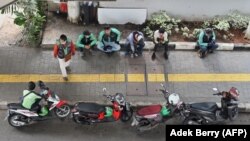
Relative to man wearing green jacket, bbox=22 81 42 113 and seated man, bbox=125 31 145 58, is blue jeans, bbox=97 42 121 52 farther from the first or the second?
man wearing green jacket, bbox=22 81 42 113

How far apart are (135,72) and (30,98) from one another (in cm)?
333

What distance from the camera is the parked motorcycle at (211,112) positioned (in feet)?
36.9

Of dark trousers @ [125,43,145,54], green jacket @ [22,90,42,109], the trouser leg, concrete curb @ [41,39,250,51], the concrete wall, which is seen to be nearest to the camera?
green jacket @ [22,90,42,109]

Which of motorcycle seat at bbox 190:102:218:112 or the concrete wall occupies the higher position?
the concrete wall

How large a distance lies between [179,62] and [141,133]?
282 centimetres

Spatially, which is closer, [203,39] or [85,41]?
[85,41]

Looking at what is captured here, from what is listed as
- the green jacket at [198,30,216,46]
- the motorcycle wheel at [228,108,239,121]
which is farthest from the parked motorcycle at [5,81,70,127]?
the green jacket at [198,30,216,46]

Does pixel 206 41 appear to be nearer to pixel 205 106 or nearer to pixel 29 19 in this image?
pixel 205 106

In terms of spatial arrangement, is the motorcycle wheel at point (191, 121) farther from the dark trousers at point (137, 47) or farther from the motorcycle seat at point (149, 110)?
the dark trousers at point (137, 47)

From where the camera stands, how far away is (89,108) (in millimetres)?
11227

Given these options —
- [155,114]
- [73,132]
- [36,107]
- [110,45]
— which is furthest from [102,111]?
[110,45]

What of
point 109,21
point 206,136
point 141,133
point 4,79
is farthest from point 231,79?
point 4,79

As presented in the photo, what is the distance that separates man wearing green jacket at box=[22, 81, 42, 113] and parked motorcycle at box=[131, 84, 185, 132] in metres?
2.52

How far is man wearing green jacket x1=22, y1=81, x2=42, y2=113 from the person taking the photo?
10.9m
